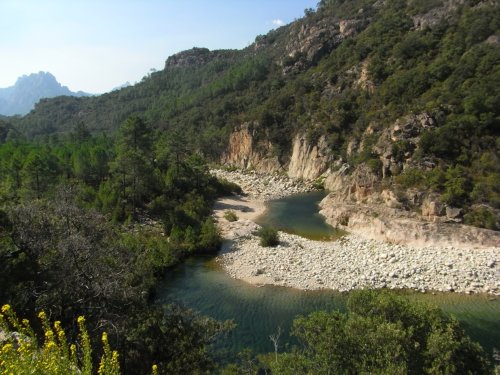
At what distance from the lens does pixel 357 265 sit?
29.3m

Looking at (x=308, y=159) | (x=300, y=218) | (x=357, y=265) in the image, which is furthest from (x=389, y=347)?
(x=308, y=159)

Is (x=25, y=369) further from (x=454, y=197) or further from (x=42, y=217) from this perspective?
(x=454, y=197)

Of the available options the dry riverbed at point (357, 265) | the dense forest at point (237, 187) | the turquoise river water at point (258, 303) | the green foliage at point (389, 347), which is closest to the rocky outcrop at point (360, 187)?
the dense forest at point (237, 187)

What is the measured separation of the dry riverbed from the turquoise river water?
1.06 meters

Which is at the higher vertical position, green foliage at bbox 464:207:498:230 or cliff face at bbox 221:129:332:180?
cliff face at bbox 221:129:332:180

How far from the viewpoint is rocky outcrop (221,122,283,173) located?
79938mm

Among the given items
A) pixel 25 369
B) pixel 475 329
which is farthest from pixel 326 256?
pixel 25 369

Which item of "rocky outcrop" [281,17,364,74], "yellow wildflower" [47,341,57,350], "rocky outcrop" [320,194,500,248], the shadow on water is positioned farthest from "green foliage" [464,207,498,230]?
"rocky outcrop" [281,17,364,74]

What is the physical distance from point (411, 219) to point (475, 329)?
634 inches

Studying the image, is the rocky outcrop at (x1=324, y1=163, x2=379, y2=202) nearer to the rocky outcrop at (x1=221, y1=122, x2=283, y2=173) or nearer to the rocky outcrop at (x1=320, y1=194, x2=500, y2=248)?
the rocky outcrop at (x1=320, y1=194, x2=500, y2=248)

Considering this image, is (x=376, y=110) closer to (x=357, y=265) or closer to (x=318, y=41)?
(x=357, y=265)

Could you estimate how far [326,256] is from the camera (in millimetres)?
31484

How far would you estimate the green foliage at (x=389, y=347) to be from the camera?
35.6ft

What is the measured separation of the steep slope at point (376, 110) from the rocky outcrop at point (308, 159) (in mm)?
246
